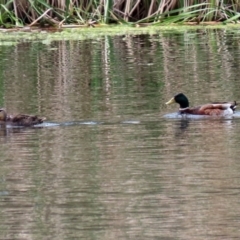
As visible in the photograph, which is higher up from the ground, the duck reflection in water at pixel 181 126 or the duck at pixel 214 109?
the duck at pixel 214 109

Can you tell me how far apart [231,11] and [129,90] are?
918 centimetres

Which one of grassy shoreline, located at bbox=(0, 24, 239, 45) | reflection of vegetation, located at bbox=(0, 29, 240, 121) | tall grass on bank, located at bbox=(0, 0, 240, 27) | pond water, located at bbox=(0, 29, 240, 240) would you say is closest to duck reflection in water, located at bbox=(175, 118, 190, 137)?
pond water, located at bbox=(0, 29, 240, 240)

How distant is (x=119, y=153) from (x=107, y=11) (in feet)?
43.2

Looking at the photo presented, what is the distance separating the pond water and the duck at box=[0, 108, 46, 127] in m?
0.08

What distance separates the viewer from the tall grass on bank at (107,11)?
74.8ft

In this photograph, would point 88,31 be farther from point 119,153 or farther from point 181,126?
point 119,153

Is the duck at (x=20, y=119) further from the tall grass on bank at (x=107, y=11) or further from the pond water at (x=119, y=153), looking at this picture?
the tall grass on bank at (x=107, y=11)

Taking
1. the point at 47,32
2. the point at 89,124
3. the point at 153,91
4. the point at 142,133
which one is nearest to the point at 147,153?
the point at 142,133

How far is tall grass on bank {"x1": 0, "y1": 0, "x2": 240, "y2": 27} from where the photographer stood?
2281cm

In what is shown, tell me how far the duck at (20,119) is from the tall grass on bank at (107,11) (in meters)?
10.6

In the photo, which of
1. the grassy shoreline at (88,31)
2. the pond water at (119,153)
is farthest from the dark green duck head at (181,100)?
the grassy shoreline at (88,31)

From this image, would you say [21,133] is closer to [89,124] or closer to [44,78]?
[89,124]

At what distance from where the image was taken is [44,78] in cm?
1609

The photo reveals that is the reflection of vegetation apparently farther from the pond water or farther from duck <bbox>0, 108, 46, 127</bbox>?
duck <bbox>0, 108, 46, 127</bbox>
